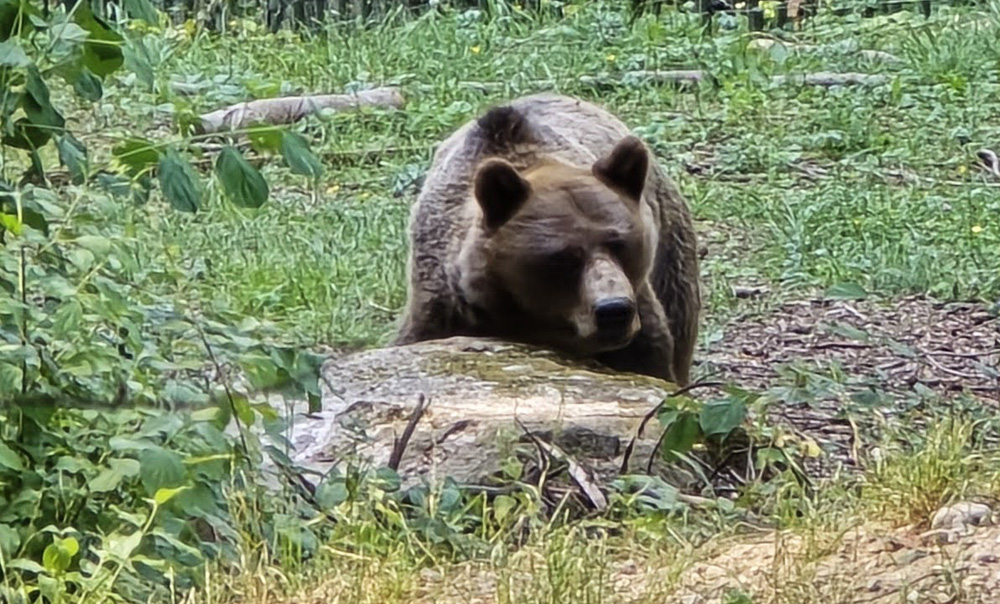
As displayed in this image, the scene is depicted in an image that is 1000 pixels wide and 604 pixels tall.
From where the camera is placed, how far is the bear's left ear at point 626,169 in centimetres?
552

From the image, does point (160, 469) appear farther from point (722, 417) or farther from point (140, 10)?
point (722, 417)

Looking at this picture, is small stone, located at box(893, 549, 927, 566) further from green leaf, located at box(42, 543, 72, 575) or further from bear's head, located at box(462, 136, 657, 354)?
bear's head, located at box(462, 136, 657, 354)

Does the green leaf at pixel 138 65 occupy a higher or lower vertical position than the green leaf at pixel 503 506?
higher

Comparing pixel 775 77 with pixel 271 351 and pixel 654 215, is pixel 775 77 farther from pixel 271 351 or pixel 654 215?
pixel 271 351

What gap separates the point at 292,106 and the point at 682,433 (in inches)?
236

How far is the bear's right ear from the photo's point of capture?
5.39 metres

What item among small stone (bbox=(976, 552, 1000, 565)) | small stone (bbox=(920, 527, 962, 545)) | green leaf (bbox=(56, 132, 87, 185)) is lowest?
small stone (bbox=(920, 527, 962, 545))

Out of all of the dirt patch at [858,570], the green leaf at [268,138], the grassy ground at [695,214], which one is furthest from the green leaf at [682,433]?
the green leaf at [268,138]

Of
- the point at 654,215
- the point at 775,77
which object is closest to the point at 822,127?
the point at 775,77

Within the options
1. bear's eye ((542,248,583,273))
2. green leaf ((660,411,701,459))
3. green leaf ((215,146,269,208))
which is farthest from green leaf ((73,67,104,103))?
bear's eye ((542,248,583,273))

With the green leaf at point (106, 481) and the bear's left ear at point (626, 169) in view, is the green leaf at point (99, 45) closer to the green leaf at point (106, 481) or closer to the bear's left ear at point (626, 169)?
the green leaf at point (106, 481)

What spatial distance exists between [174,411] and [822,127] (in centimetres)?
652

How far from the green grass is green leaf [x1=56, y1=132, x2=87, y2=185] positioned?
1519mm

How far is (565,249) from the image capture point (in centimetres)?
537
